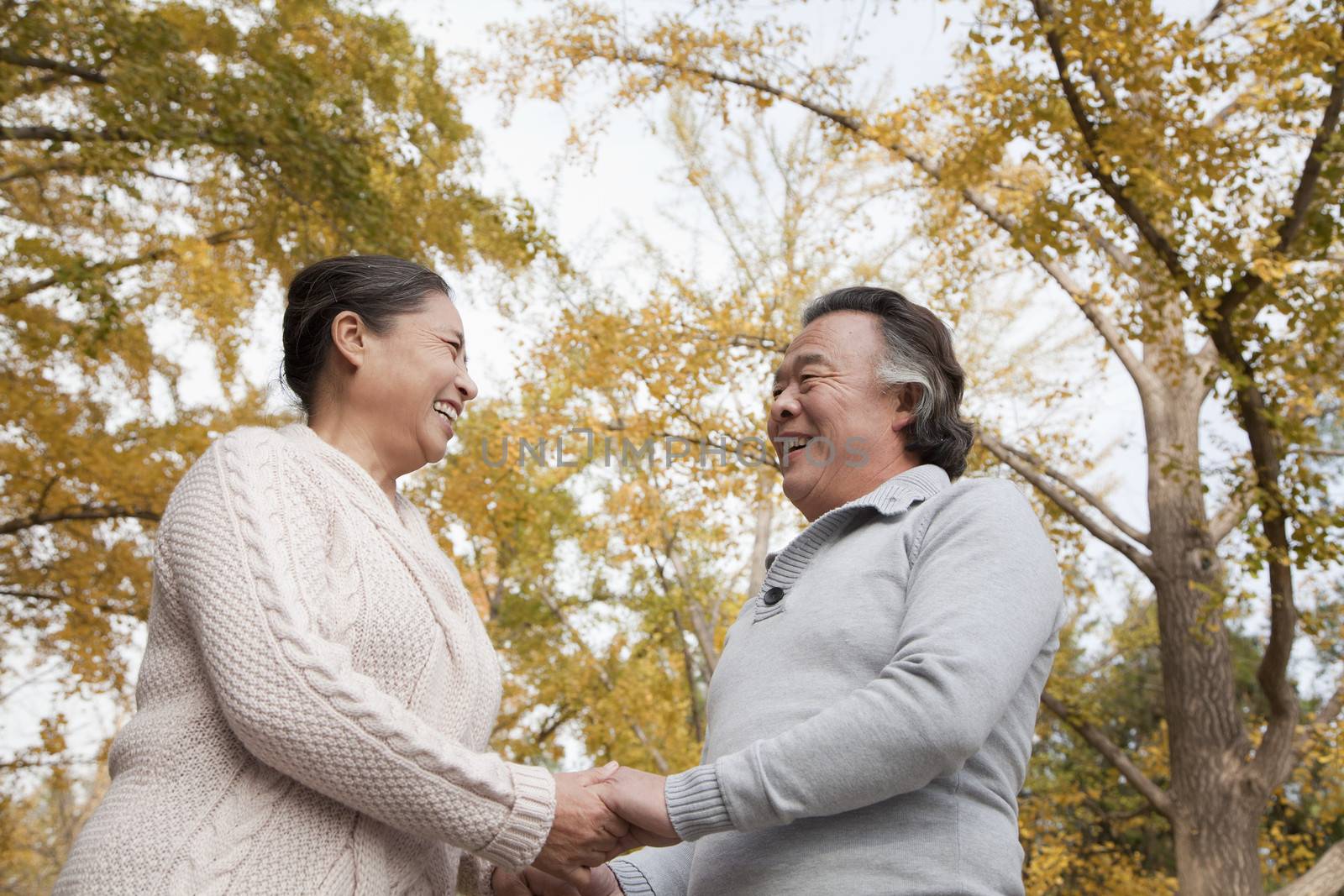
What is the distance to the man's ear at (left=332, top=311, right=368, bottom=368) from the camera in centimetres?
192

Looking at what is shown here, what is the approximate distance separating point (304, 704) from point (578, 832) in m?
0.47

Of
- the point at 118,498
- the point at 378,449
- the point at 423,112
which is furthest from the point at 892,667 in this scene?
the point at 423,112

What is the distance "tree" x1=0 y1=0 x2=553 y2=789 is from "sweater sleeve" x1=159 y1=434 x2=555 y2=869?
385 centimetres

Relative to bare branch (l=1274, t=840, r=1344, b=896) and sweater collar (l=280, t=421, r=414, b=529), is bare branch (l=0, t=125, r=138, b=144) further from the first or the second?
bare branch (l=1274, t=840, r=1344, b=896)

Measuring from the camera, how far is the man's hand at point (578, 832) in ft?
5.38

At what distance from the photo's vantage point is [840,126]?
22.3ft

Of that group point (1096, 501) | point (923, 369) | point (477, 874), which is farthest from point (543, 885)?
point (1096, 501)

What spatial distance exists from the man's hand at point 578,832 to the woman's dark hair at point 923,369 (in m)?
0.86

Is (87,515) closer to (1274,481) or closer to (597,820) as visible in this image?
(597,820)

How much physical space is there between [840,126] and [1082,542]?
Answer: 321cm

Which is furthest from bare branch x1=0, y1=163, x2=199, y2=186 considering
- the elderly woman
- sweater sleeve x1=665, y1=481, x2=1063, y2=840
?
sweater sleeve x1=665, y1=481, x2=1063, y2=840

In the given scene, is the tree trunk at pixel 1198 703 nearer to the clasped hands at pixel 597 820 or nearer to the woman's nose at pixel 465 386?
the woman's nose at pixel 465 386

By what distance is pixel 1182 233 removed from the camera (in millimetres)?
5004

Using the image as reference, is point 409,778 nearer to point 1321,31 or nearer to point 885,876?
point 885,876
